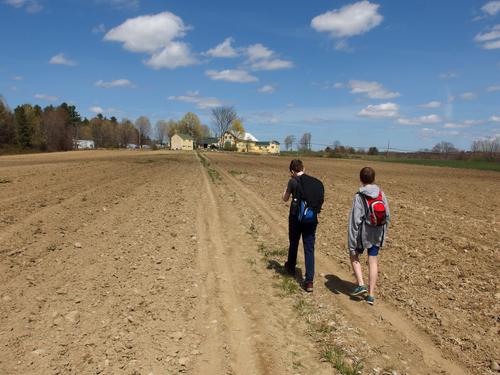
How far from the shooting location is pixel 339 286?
6.61 meters

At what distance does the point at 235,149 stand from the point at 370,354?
126666 mm

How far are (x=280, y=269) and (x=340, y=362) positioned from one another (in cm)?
311

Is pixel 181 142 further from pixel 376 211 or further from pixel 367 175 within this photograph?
pixel 376 211

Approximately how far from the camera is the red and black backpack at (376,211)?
18.6ft

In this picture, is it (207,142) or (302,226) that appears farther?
(207,142)

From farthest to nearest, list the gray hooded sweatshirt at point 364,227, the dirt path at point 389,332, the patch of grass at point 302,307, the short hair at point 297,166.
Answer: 1. the short hair at point 297,166
2. the gray hooded sweatshirt at point 364,227
3. the patch of grass at point 302,307
4. the dirt path at point 389,332

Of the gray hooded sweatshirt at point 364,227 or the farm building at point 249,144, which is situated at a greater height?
the farm building at point 249,144

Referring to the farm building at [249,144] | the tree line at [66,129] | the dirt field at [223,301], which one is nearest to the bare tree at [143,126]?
the tree line at [66,129]

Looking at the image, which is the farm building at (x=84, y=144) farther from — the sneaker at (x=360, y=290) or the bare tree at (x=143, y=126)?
the sneaker at (x=360, y=290)

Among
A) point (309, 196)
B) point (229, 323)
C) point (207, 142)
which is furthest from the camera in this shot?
point (207, 142)

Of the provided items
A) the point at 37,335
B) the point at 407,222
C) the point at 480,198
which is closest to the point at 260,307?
the point at 37,335

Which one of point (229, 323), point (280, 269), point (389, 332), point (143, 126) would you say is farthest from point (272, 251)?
point (143, 126)

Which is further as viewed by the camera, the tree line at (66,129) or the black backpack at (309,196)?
the tree line at (66,129)

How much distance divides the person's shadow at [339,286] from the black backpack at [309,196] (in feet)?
4.42
